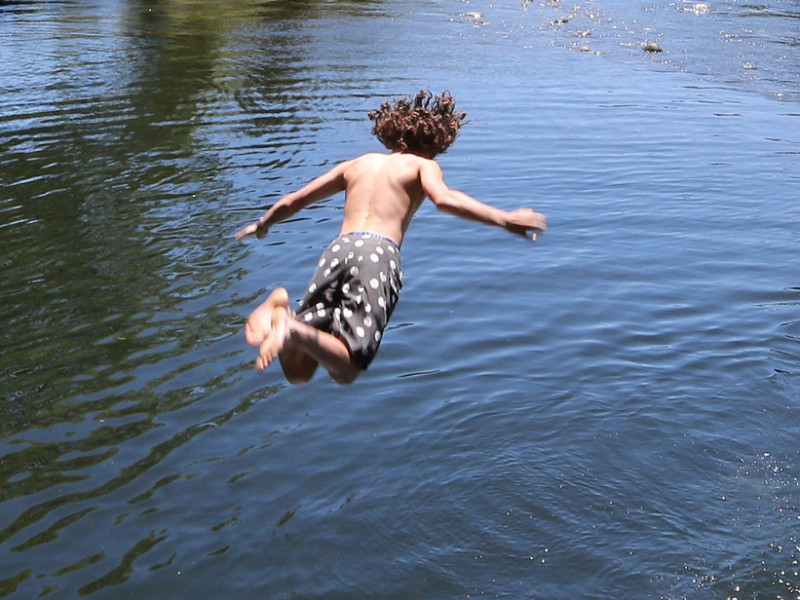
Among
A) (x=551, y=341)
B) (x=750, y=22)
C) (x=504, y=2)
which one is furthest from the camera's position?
(x=504, y=2)

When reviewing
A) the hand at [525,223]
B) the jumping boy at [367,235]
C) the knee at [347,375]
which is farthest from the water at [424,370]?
the hand at [525,223]

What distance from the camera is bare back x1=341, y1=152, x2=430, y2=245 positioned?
20.2 ft

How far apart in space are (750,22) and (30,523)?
2370 cm

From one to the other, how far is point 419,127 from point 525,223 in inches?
53.2

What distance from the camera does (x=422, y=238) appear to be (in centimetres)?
1177

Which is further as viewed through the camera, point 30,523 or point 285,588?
point 30,523

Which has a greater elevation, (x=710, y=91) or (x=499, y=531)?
(x=710, y=91)

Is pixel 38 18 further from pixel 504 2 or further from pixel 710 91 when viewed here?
pixel 710 91

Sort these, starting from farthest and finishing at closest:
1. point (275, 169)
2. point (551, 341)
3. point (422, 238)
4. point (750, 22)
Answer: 1. point (750, 22)
2. point (275, 169)
3. point (422, 238)
4. point (551, 341)

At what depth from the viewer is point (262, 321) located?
5.41m

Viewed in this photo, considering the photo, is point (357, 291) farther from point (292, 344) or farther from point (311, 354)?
point (292, 344)

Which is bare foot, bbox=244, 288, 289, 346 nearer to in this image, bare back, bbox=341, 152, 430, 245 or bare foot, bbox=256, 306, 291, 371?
bare foot, bbox=256, 306, 291, 371

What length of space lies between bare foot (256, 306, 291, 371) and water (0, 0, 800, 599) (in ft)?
4.88

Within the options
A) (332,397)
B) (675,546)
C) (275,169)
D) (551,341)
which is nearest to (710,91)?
(275,169)
